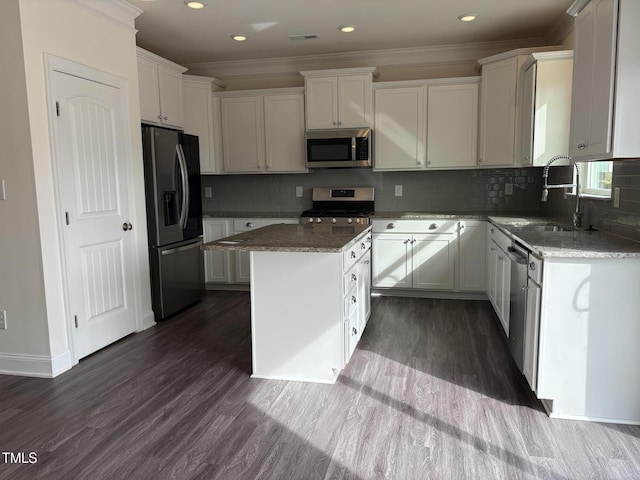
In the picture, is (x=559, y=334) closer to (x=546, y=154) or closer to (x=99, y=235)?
(x=546, y=154)

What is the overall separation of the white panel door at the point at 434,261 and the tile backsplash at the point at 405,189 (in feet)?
2.11

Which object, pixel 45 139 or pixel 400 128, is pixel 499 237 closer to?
pixel 400 128

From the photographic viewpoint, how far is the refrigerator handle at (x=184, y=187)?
4.30 meters

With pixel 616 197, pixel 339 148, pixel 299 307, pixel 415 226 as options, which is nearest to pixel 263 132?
pixel 339 148

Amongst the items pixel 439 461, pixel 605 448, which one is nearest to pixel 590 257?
pixel 605 448

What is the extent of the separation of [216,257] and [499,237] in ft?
9.82

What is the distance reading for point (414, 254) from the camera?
187 inches

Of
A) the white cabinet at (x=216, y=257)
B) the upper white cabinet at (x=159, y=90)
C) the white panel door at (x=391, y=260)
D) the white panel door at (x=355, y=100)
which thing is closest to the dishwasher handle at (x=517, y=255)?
Answer: the white panel door at (x=391, y=260)

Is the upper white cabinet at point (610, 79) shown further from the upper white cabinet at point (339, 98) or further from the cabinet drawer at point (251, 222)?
the cabinet drawer at point (251, 222)

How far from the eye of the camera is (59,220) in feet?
10.1

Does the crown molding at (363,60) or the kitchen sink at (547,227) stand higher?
the crown molding at (363,60)

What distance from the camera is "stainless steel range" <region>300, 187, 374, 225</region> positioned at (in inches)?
197

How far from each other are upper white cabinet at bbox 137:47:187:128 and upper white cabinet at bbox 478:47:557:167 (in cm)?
301

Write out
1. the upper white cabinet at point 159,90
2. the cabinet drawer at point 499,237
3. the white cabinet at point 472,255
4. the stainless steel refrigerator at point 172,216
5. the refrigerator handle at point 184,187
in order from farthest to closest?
1. the white cabinet at point 472,255
2. the refrigerator handle at point 184,187
3. the upper white cabinet at point 159,90
4. the stainless steel refrigerator at point 172,216
5. the cabinet drawer at point 499,237
